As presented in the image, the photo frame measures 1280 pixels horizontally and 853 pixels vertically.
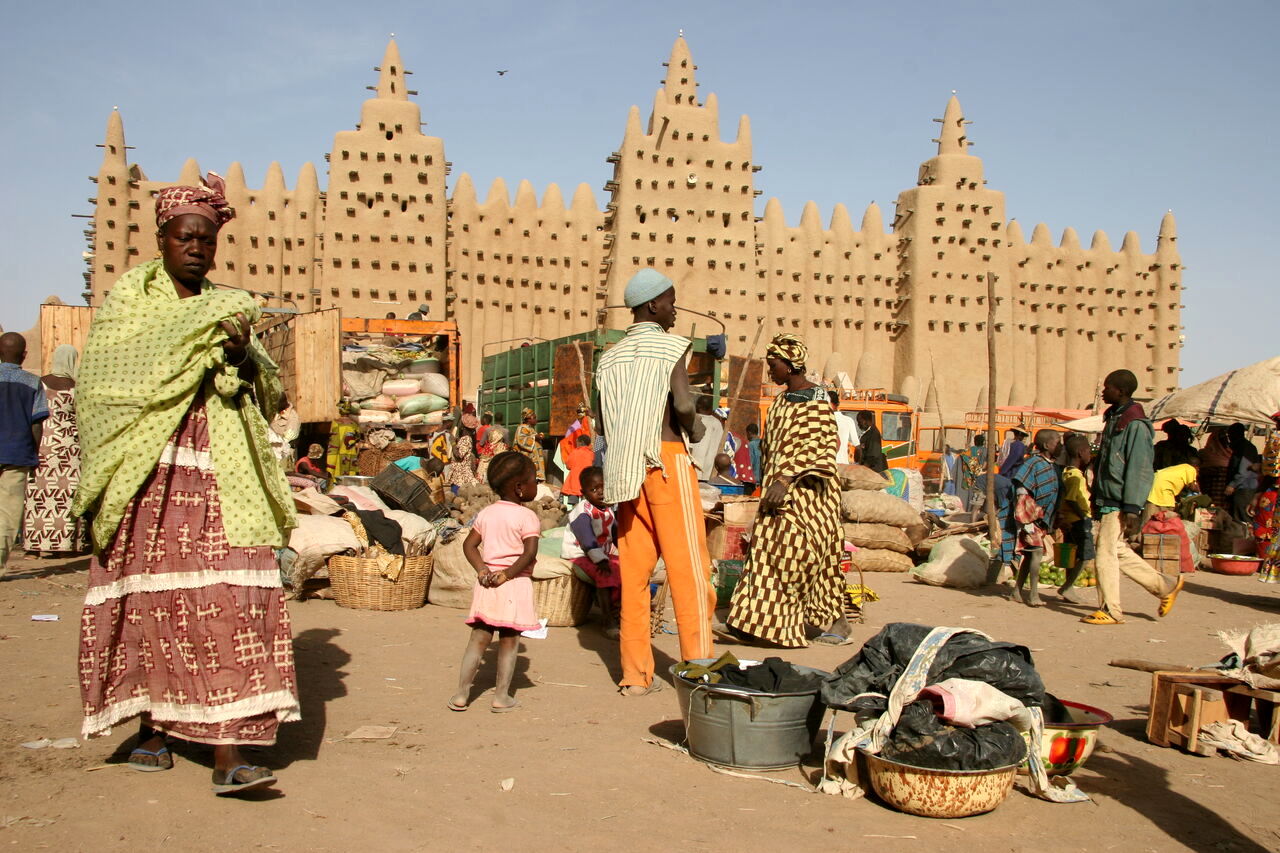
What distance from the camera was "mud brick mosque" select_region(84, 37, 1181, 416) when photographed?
82.0 ft

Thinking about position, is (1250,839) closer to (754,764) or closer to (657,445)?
(754,764)

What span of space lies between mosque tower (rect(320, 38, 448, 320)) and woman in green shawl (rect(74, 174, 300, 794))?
2172cm

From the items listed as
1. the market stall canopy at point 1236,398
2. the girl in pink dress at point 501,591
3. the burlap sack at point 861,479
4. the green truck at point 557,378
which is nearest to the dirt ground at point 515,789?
the girl in pink dress at point 501,591

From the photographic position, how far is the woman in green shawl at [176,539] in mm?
3166

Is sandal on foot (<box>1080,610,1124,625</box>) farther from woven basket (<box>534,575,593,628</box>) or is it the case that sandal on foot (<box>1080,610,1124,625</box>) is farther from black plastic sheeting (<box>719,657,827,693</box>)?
black plastic sheeting (<box>719,657,827,693</box>)

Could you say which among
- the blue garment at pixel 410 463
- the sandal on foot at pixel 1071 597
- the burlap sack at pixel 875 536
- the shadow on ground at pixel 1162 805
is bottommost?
the sandal on foot at pixel 1071 597

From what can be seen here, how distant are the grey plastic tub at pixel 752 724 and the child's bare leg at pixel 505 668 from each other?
100 cm

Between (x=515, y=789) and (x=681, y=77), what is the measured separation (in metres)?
26.5

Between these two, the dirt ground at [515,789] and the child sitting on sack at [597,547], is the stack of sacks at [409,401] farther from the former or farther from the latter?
the dirt ground at [515,789]

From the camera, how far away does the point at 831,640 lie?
584cm

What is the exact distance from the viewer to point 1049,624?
6891 mm

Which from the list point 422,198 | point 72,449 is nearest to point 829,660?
point 72,449


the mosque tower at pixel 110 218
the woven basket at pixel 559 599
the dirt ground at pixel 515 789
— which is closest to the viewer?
the dirt ground at pixel 515 789

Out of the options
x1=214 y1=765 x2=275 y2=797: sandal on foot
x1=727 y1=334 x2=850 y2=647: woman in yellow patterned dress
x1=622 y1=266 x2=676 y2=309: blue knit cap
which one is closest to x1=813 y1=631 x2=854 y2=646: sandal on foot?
x1=727 y1=334 x2=850 y2=647: woman in yellow patterned dress
